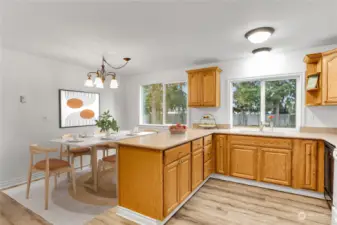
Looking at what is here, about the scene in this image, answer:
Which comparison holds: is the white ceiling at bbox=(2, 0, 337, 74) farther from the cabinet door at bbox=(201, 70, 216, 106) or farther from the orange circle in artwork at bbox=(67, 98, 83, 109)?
the orange circle in artwork at bbox=(67, 98, 83, 109)

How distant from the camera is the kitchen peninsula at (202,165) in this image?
1860mm

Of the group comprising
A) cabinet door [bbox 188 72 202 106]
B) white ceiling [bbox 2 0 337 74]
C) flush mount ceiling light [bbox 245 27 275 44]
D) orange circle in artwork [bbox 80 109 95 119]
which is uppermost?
white ceiling [bbox 2 0 337 74]

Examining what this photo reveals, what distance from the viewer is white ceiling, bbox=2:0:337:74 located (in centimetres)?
177

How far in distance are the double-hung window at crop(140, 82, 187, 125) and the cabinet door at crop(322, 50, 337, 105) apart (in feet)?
8.46

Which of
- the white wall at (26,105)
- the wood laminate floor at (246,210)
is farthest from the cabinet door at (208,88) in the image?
the white wall at (26,105)

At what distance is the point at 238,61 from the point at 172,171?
9.04 ft

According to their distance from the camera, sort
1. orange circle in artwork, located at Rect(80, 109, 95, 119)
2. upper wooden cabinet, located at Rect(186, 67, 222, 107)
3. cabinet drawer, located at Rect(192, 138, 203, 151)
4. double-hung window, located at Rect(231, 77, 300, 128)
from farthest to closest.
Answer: orange circle in artwork, located at Rect(80, 109, 95, 119)
upper wooden cabinet, located at Rect(186, 67, 222, 107)
double-hung window, located at Rect(231, 77, 300, 128)
cabinet drawer, located at Rect(192, 138, 203, 151)

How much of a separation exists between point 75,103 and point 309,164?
4457 mm

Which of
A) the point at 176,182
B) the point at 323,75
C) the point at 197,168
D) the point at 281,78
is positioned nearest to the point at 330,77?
the point at 323,75

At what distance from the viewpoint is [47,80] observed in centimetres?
340

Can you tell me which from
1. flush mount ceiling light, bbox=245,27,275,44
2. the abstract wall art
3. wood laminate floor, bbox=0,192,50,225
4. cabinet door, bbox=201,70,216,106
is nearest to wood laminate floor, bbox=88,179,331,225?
wood laminate floor, bbox=0,192,50,225

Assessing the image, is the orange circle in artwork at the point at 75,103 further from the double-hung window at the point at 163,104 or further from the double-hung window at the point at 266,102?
the double-hung window at the point at 266,102

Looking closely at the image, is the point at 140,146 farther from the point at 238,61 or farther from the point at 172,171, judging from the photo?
the point at 238,61

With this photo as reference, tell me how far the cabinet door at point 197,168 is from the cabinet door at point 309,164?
147cm
